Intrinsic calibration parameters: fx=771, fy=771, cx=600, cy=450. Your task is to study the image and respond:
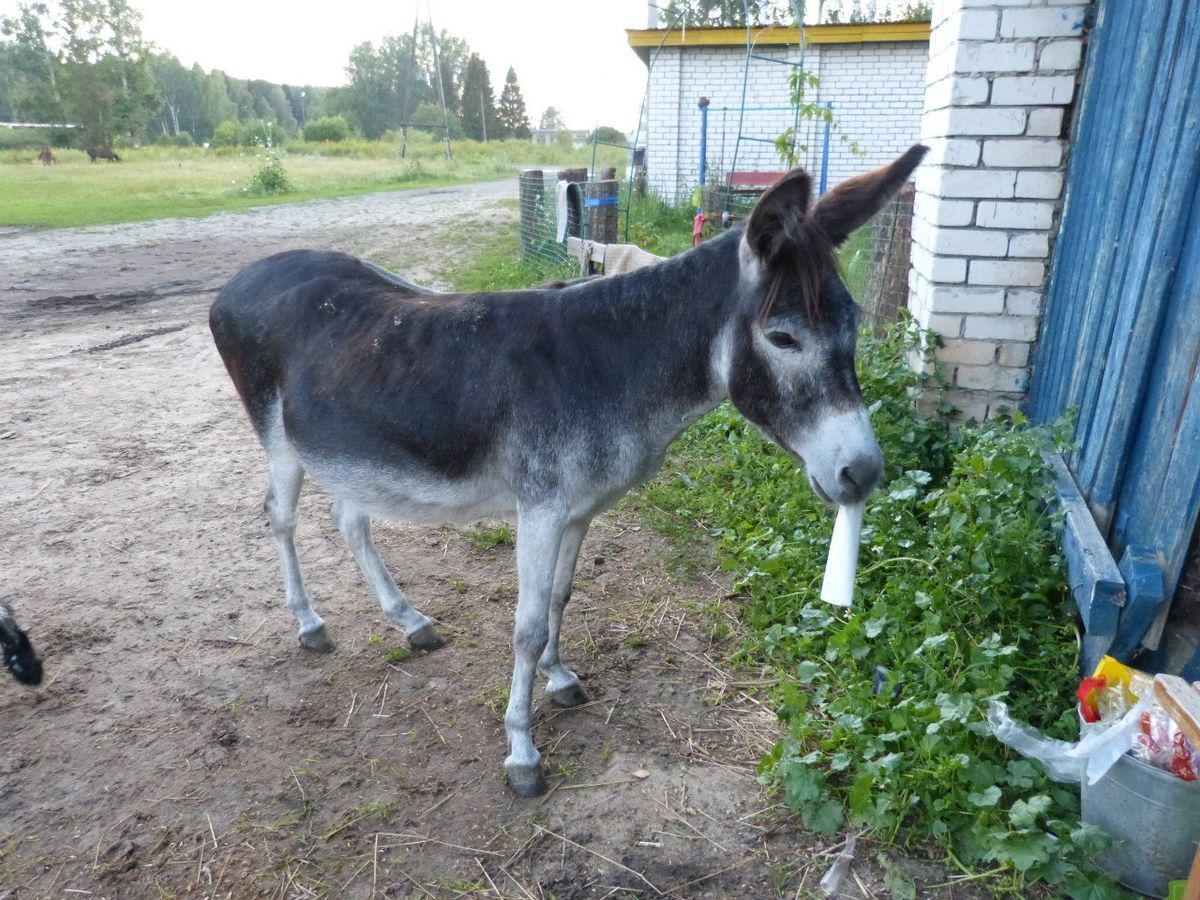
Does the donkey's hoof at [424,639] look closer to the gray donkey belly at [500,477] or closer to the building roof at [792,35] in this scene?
the gray donkey belly at [500,477]

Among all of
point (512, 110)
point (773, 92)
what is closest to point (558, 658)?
point (773, 92)

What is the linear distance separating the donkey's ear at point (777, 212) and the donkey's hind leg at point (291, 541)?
227 centimetres

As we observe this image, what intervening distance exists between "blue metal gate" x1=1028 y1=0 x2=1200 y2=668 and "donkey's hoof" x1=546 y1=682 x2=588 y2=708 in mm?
1924

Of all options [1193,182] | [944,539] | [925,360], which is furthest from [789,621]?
[1193,182]

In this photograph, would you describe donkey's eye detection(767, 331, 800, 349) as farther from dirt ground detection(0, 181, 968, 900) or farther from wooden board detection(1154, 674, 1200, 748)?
dirt ground detection(0, 181, 968, 900)

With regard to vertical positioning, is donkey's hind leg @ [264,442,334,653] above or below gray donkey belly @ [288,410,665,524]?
below

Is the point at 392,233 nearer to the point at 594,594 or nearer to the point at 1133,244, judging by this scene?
the point at 594,594

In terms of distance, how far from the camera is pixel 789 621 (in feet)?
11.3

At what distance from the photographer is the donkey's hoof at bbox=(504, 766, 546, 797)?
8.86ft

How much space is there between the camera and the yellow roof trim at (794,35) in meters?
16.7

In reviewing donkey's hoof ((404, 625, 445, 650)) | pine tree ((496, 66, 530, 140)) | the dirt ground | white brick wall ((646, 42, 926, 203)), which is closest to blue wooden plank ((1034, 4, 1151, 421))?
the dirt ground

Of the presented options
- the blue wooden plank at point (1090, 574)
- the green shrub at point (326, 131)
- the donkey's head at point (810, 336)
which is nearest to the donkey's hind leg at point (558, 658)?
the donkey's head at point (810, 336)

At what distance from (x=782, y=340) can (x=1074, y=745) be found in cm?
149

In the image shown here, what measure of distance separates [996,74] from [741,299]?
239 centimetres
